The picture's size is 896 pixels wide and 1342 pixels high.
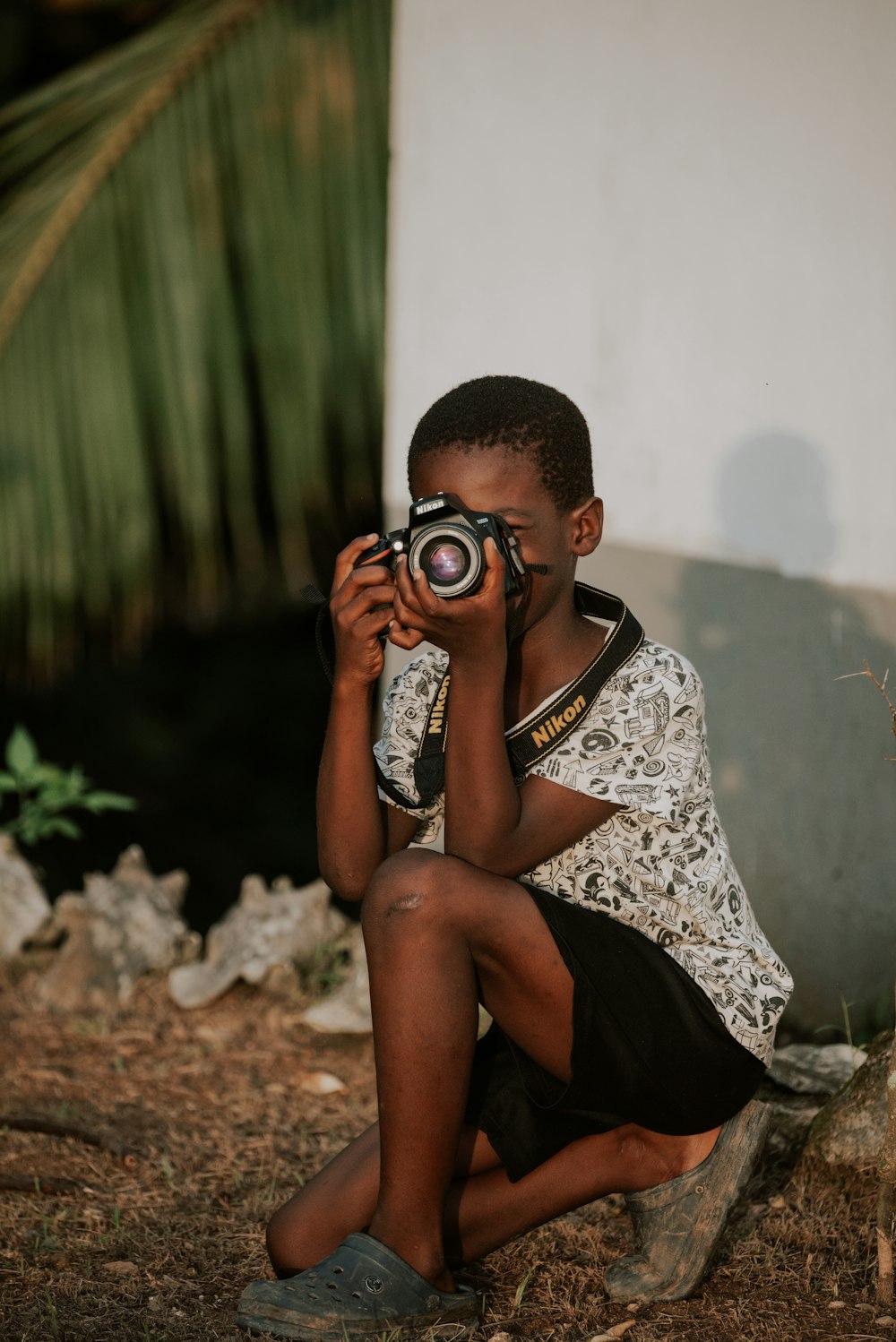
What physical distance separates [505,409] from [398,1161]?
1.06 meters

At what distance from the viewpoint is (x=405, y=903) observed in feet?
5.91

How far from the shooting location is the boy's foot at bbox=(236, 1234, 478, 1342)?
5.90ft

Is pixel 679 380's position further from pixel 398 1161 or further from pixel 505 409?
pixel 398 1161

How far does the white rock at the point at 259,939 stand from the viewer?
3.35m

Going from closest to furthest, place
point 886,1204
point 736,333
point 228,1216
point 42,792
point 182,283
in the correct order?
point 886,1204 → point 228,1216 → point 736,333 → point 182,283 → point 42,792

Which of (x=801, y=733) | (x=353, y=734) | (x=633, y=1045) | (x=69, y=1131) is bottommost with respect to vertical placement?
(x=69, y=1131)

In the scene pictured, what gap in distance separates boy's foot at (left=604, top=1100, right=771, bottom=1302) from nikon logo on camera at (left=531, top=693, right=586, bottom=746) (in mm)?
632

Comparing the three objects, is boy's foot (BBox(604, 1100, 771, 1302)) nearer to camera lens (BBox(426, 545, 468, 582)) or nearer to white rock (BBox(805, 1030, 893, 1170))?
white rock (BBox(805, 1030, 893, 1170))

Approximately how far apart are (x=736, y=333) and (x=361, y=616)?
4.84ft

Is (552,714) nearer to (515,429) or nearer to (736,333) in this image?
(515,429)

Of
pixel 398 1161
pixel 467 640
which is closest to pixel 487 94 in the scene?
pixel 467 640

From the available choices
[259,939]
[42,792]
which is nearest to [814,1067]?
[259,939]

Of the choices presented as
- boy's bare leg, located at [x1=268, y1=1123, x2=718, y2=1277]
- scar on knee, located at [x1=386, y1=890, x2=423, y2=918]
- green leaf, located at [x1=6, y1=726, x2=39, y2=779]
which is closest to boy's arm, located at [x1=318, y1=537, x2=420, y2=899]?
scar on knee, located at [x1=386, y1=890, x2=423, y2=918]

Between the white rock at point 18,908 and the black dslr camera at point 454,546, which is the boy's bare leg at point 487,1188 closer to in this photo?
the black dslr camera at point 454,546
